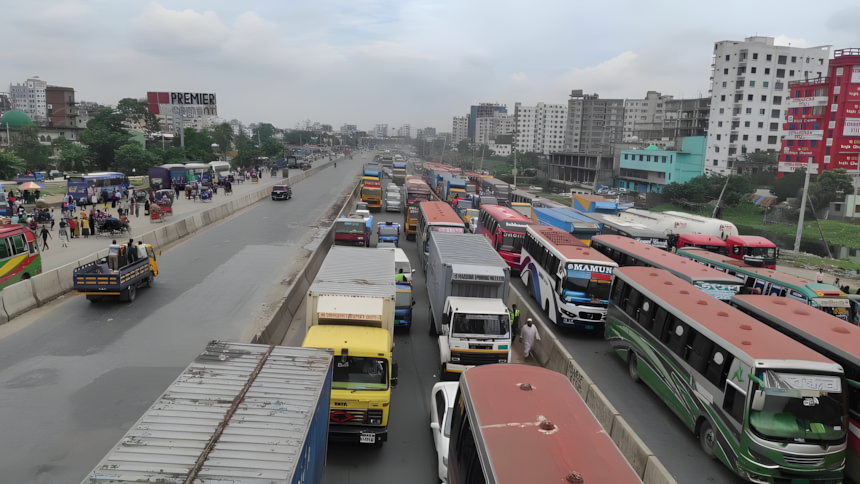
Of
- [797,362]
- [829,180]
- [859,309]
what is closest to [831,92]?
[829,180]

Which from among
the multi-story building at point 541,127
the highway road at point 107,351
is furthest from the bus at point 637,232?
the multi-story building at point 541,127

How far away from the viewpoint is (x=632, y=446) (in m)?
8.95

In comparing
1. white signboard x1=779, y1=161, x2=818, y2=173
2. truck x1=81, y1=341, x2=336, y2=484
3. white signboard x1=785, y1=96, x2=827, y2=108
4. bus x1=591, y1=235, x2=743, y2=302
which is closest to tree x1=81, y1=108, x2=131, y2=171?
bus x1=591, y1=235, x2=743, y2=302

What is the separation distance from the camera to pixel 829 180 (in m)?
55.0

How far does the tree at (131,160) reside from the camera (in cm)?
6341

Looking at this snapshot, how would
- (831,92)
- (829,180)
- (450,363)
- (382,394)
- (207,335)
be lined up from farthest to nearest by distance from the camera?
(831,92) → (829,180) → (207,335) → (450,363) → (382,394)

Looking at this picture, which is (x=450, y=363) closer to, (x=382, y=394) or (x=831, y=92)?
(x=382, y=394)

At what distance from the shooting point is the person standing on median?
17.2 metres

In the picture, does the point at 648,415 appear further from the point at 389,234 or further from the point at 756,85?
the point at 756,85

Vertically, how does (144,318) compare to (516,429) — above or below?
below

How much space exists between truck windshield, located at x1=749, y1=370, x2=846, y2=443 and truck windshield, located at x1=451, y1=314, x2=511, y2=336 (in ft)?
19.8

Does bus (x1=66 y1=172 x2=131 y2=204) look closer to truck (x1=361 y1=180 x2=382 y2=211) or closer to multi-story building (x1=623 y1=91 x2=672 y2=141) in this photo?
truck (x1=361 y1=180 x2=382 y2=211)

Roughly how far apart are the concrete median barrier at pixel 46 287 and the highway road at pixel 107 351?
0.43 meters

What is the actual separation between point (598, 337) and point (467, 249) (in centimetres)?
531
